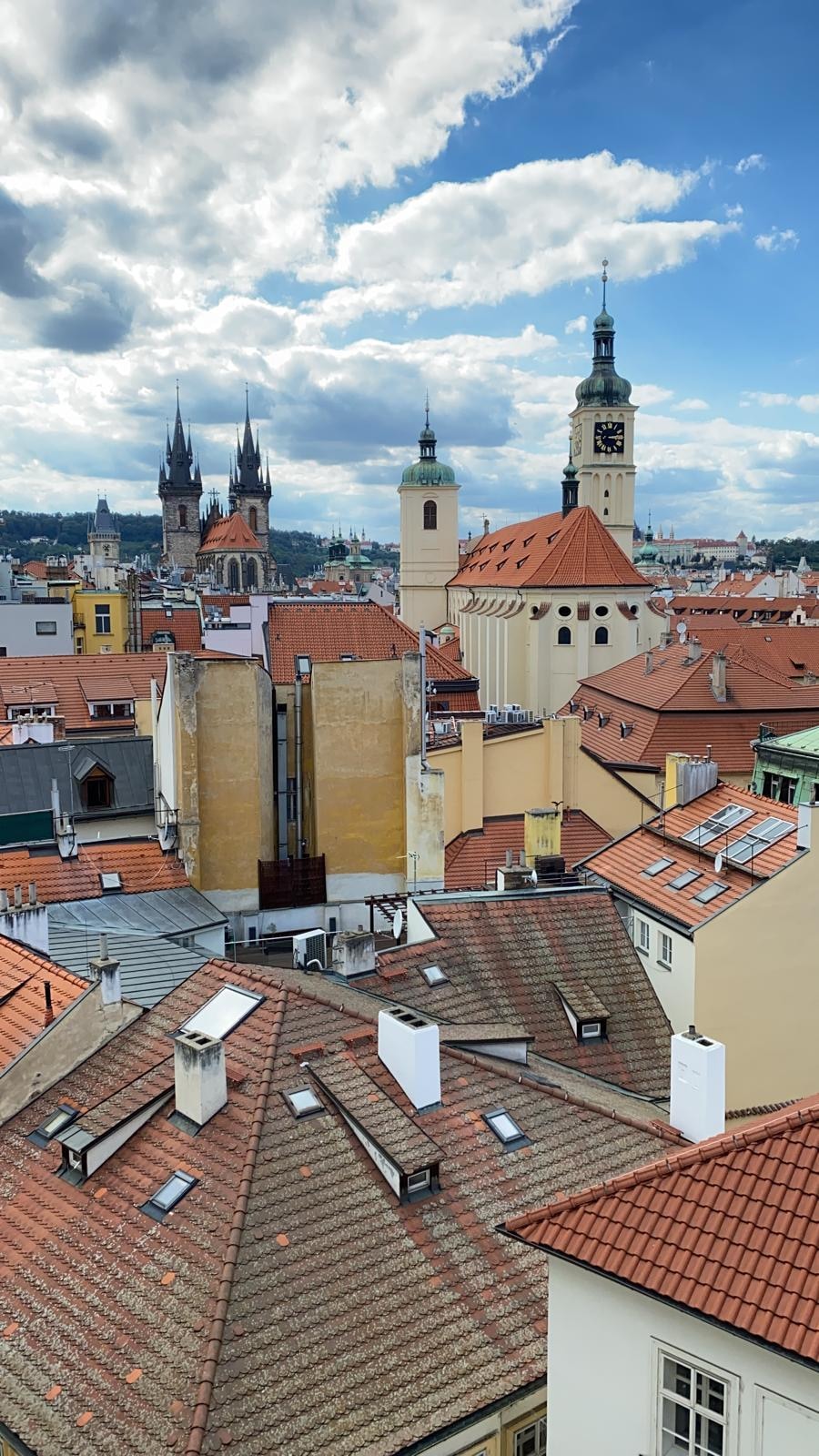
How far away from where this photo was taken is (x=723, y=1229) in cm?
855

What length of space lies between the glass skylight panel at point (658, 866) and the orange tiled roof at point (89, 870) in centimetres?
1014

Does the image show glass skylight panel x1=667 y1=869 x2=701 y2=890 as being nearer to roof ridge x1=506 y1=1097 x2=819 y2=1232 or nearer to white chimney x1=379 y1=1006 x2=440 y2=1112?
white chimney x1=379 y1=1006 x2=440 y2=1112

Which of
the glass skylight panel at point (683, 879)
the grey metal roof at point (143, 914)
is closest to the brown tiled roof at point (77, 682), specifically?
the grey metal roof at point (143, 914)

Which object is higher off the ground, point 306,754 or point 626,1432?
point 306,754

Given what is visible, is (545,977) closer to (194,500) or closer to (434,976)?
(434,976)

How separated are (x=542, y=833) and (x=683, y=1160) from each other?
15.8 metres

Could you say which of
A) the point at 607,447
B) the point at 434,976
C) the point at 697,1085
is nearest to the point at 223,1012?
the point at 434,976

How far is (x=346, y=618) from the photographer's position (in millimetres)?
47906

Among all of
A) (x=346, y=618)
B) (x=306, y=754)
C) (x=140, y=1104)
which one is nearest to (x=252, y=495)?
(x=346, y=618)

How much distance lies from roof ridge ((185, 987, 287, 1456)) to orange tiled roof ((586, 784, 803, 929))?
893cm

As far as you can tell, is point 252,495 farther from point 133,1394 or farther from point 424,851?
point 133,1394

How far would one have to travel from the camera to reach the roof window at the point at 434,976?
18734mm

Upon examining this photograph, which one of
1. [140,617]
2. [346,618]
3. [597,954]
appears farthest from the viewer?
[140,617]

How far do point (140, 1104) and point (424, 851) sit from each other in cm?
1482
